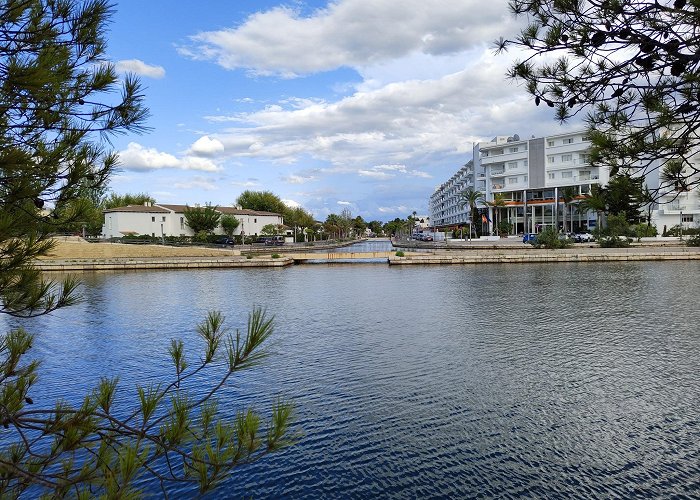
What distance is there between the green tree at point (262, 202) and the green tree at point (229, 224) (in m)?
21.3

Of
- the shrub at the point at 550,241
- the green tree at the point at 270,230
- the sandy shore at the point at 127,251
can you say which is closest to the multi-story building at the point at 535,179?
the shrub at the point at 550,241

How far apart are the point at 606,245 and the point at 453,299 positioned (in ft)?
104

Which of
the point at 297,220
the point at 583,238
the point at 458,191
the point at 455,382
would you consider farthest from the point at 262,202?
the point at 455,382

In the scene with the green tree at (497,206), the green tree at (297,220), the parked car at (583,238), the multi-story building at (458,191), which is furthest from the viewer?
the green tree at (297,220)

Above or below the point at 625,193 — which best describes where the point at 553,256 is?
below

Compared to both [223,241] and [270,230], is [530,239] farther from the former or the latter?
[270,230]

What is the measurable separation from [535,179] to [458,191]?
3315cm

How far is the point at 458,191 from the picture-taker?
109 meters

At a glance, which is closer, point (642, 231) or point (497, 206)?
point (642, 231)

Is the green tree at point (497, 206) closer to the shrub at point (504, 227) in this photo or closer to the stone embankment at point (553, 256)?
the shrub at point (504, 227)

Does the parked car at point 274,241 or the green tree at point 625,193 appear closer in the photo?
the green tree at point 625,193

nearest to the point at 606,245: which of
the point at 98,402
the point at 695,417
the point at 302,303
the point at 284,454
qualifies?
the point at 302,303

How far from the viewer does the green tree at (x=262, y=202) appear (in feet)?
324

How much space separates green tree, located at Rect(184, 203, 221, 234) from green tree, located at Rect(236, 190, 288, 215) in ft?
78.6
